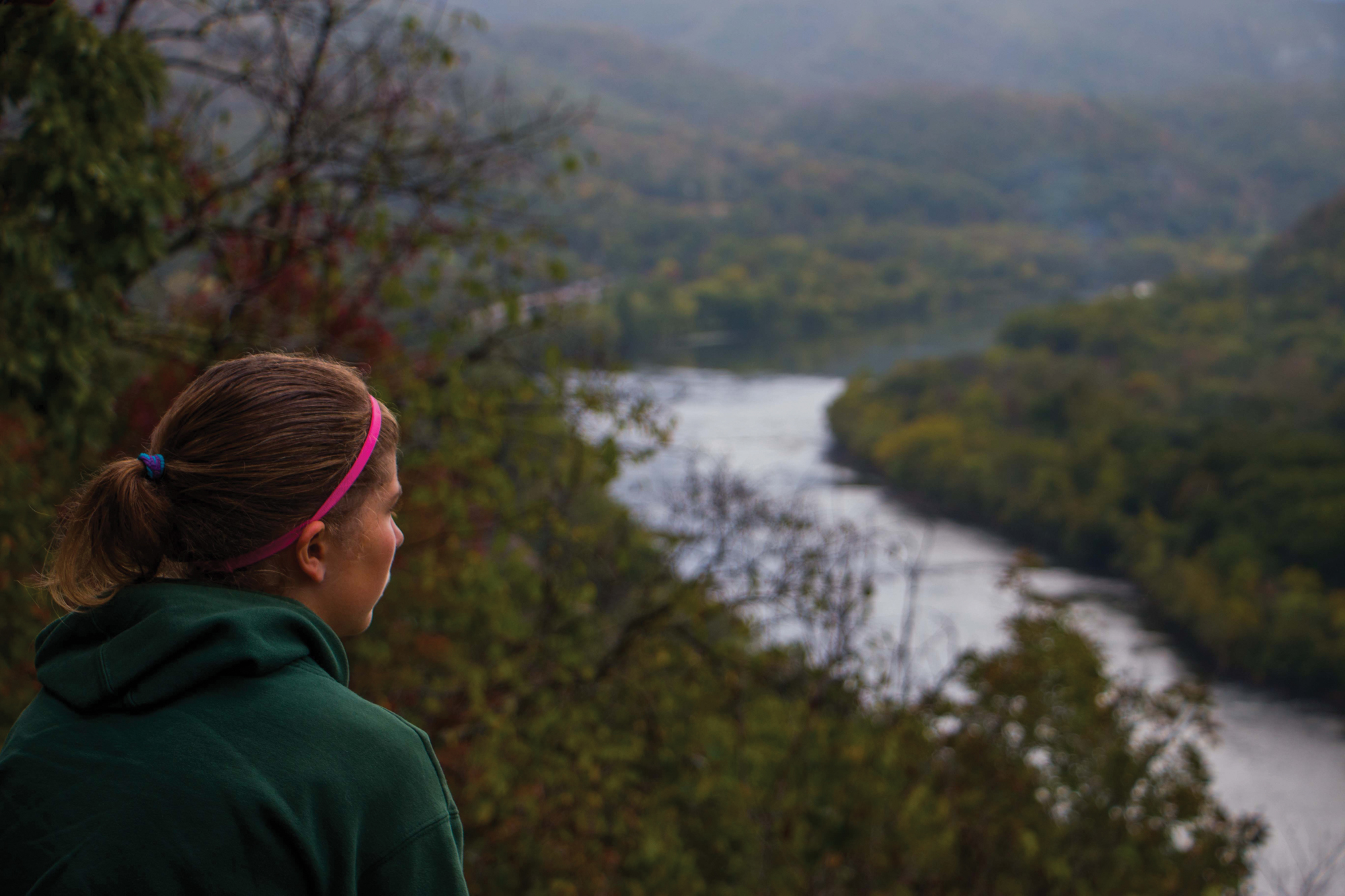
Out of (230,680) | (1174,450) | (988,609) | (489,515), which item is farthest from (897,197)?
(230,680)

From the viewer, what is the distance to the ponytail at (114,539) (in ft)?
4.24

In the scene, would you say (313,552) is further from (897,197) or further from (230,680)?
(897,197)

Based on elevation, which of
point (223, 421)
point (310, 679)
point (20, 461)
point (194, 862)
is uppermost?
point (223, 421)

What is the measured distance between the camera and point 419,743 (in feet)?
4.06

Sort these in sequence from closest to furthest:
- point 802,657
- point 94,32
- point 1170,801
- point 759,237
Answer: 1. point 94,32
2. point 802,657
3. point 1170,801
4. point 759,237

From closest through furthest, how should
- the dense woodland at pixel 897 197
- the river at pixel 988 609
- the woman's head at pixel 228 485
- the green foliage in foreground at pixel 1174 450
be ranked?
the woman's head at pixel 228 485 → the river at pixel 988 609 → the green foliage in foreground at pixel 1174 450 → the dense woodland at pixel 897 197

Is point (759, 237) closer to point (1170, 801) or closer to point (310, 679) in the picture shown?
point (1170, 801)

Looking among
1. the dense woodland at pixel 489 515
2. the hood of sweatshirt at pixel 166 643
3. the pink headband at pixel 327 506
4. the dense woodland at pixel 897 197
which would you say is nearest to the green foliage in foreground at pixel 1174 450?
the dense woodland at pixel 897 197

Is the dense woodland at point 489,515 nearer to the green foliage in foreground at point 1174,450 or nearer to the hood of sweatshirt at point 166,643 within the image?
the hood of sweatshirt at point 166,643

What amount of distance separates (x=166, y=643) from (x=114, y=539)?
0.81ft

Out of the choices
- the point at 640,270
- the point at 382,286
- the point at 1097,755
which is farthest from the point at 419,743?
the point at 640,270

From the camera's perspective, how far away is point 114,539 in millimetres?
1310

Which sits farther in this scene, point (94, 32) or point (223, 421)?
point (94, 32)

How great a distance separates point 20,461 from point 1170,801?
10.5 m
